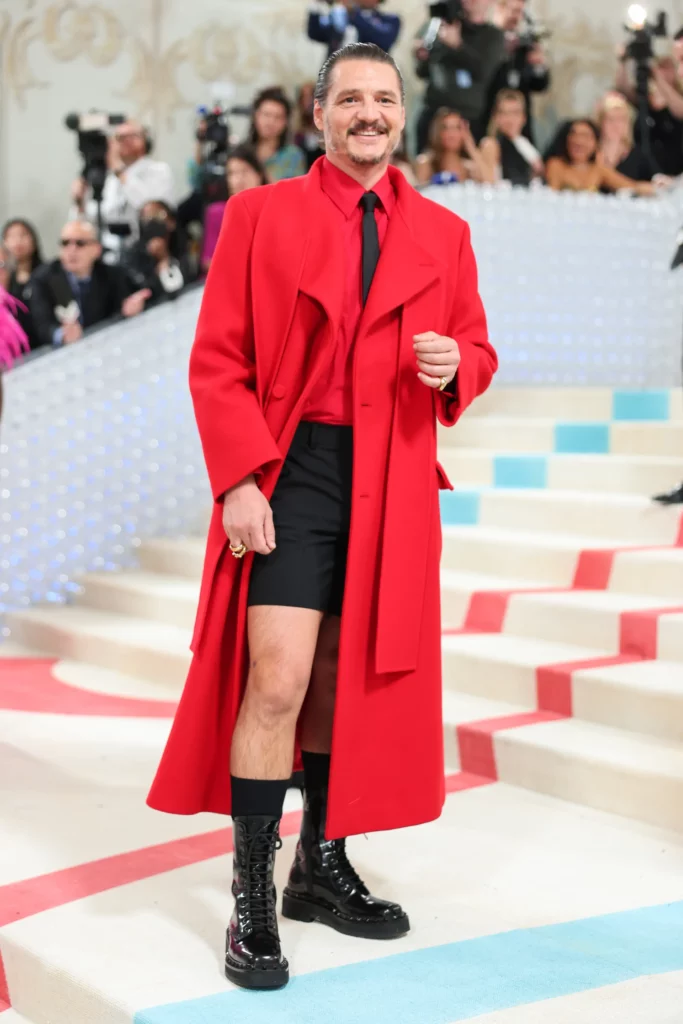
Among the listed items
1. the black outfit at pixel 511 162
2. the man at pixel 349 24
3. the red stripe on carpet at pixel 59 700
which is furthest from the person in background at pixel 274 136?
the red stripe on carpet at pixel 59 700

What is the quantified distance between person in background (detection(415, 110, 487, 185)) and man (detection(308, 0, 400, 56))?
0.43 meters

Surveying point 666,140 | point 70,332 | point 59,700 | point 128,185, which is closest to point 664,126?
point 666,140

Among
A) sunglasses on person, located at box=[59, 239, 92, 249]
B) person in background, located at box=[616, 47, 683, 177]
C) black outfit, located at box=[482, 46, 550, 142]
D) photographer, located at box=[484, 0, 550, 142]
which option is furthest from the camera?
photographer, located at box=[484, 0, 550, 142]

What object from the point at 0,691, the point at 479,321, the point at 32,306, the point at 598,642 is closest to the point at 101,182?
the point at 32,306

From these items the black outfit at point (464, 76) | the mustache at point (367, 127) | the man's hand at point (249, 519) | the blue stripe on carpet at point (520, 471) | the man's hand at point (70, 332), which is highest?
the black outfit at point (464, 76)

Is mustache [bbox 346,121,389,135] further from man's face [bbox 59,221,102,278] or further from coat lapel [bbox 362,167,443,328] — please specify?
man's face [bbox 59,221,102,278]

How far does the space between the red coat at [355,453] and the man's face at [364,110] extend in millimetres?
96

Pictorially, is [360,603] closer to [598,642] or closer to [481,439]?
[598,642]

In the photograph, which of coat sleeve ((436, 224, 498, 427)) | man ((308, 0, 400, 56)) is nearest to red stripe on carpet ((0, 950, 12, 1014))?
coat sleeve ((436, 224, 498, 427))

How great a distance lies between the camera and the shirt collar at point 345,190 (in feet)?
7.06

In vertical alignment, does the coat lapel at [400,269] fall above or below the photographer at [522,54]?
below

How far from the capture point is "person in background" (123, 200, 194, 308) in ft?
19.4

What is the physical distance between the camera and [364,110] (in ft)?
6.78

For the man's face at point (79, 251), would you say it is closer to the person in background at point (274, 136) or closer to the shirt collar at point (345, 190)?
the person in background at point (274, 136)
